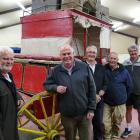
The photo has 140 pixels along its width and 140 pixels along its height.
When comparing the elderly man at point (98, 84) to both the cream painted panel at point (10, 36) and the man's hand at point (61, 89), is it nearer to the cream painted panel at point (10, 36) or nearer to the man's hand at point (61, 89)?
the man's hand at point (61, 89)

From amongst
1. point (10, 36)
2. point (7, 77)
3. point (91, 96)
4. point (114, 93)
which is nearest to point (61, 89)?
point (91, 96)

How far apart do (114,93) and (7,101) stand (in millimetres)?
2101

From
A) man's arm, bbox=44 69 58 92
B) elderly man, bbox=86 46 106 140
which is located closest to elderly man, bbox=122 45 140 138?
elderly man, bbox=86 46 106 140

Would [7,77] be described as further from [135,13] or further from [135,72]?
[135,13]

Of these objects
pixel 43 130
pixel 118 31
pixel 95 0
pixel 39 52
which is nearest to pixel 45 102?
pixel 43 130

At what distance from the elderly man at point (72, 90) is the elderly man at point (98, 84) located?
435 millimetres

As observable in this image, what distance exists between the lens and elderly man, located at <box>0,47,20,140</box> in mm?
2447

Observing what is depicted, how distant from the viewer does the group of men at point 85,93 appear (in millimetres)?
2582

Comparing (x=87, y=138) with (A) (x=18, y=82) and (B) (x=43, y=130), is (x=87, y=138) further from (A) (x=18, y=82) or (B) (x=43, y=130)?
(A) (x=18, y=82)

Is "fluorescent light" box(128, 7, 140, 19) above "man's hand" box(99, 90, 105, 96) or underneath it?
above

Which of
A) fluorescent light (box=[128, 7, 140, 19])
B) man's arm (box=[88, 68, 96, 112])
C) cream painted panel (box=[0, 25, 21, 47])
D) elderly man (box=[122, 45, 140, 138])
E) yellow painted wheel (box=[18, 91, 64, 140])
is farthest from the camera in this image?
cream painted panel (box=[0, 25, 21, 47])

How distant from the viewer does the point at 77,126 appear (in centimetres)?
357

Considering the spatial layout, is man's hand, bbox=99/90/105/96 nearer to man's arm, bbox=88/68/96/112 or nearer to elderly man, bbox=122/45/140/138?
man's arm, bbox=88/68/96/112

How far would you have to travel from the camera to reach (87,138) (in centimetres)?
354
